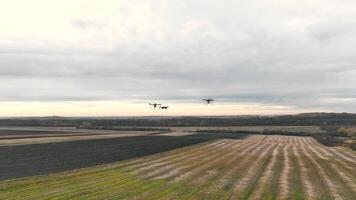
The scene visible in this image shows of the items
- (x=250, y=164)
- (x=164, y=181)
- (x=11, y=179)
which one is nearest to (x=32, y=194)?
(x=11, y=179)

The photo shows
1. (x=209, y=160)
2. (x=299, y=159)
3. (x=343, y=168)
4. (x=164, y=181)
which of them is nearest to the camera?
(x=164, y=181)

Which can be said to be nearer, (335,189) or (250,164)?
(335,189)

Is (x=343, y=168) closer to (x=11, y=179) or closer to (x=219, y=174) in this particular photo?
(x=219, y=174)

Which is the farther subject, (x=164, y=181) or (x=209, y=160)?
(x=209, y=160)

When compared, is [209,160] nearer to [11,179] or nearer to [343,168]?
[343,168]

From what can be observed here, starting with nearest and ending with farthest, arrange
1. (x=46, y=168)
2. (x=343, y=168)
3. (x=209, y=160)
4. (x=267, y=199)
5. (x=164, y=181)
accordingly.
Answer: (x=267, y=199) → (x=164, y=181) → (x=46, y=168) → (x=343, y=168) → (x=209, y=160)

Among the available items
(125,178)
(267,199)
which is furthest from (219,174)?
(267,199)
